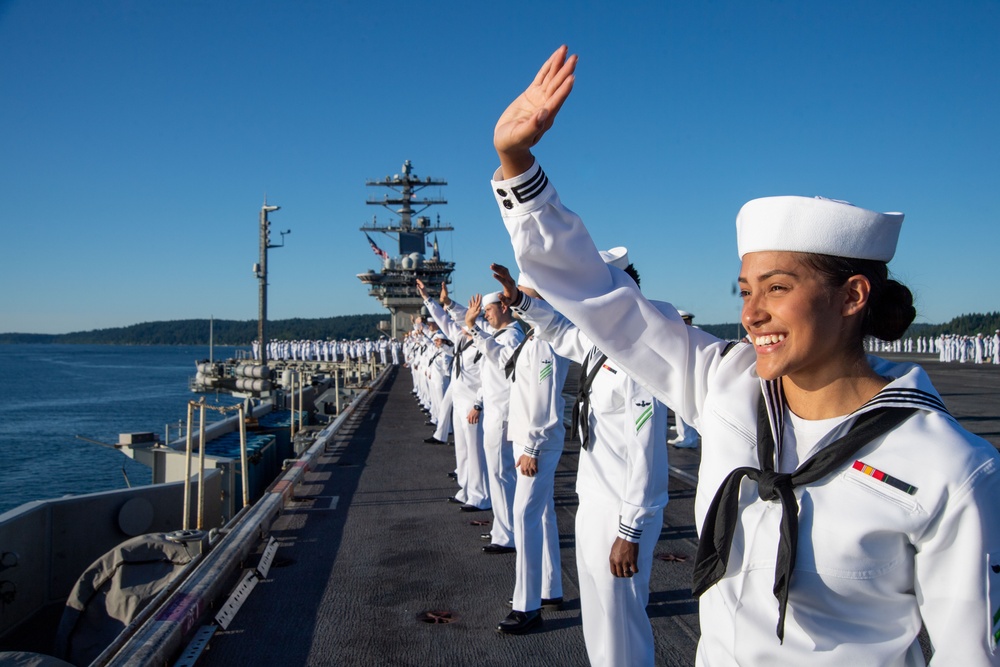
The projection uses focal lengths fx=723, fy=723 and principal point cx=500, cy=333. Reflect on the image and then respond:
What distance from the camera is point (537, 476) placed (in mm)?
5133

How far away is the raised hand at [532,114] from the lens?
57.8 inches

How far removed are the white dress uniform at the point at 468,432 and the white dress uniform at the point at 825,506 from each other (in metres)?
6.57

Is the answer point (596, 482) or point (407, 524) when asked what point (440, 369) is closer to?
point (407, 524)

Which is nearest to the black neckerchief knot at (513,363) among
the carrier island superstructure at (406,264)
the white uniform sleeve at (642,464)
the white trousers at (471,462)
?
the white uniform sleeve at (642,464)

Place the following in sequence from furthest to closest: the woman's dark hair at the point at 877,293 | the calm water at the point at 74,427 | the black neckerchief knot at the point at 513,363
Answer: the calm water at the point at 74,427 → the black neckerchief knot at the point at 513,363 → the woman's dark hair at the point at 877,293

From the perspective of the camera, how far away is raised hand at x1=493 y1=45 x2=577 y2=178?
1.47m

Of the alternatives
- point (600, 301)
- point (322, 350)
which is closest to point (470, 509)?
point (600, 301)

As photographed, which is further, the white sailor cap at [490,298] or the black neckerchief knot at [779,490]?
the white sailor cap at [490,298]

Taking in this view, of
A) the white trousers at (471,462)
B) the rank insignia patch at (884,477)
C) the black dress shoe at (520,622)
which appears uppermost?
the rank insignia patch at (884,477)

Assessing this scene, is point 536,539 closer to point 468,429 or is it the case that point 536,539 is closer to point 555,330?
point 555,330

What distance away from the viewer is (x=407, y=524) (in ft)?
24.7

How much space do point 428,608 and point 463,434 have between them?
13.6ft

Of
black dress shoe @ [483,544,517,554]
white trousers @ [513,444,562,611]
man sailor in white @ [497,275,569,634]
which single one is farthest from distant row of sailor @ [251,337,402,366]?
white trousers @ [513,444,562,611]

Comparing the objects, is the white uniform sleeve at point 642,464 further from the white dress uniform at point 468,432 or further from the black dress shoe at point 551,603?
the white dress uniform at point 468,432
